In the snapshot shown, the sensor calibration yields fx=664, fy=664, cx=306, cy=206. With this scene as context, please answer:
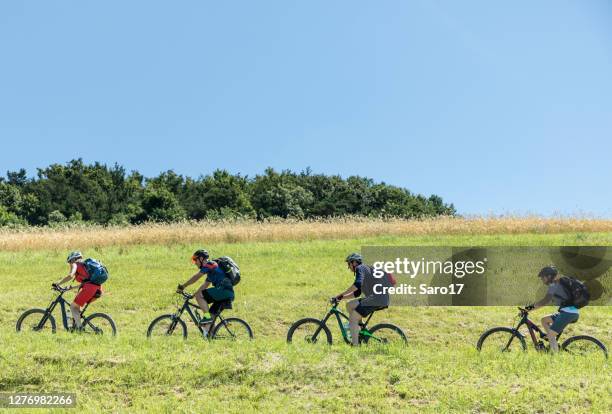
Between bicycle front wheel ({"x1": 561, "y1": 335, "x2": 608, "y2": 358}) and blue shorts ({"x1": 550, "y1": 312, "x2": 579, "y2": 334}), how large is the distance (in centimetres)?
36

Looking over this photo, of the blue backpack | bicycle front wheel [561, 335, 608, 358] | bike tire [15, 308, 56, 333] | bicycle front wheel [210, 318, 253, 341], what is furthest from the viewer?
bike tire [15, 308, 56, 333]

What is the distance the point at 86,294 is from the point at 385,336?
7.09m

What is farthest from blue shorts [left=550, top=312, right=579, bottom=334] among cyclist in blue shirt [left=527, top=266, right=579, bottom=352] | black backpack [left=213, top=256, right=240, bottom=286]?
black backpack [left=213, top=256, right=240, bottom=286]

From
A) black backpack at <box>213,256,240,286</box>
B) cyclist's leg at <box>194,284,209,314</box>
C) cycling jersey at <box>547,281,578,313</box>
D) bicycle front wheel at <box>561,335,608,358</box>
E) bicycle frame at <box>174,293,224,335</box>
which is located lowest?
bicycle front wheel at <box>561,335,608,358</box>

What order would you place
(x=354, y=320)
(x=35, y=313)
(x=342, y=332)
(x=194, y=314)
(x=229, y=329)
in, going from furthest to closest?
(x=35, y=313) → (x=194, y=314) → (x=229, y=329) → (x=342, y=332) → (x=354, y=320)

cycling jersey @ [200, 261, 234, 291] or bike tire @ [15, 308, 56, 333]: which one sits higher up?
cycling jersey @ [200, 261, 234, 291]

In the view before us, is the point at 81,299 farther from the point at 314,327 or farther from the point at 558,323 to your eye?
the point at 558,323

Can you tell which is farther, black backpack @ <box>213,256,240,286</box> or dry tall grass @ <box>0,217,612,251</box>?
dry tall grass @ <box>0,217,612,251</box>

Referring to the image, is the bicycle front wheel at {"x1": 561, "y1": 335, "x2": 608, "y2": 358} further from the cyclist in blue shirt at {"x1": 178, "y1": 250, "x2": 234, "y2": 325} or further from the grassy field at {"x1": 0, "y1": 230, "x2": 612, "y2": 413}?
the cyclist in blue shirt at {"x1": 178, "y1": 250, "x2": 234, "y2": 325}

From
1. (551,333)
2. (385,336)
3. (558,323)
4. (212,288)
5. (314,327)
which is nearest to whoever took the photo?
(558,323)

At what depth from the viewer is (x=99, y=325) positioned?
1564cm

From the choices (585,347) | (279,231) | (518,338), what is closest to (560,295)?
(585,347)

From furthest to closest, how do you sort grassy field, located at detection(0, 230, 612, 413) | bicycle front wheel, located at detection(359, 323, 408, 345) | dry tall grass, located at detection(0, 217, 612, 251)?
dry tall grass, located at detection(0, 217, 612, 251)
bicycle front wheel, located at detection(359, 323, 408, 345)
grassy field, located at detection(0, 230, 612, 413)

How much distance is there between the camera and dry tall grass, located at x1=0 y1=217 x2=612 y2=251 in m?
36.8
